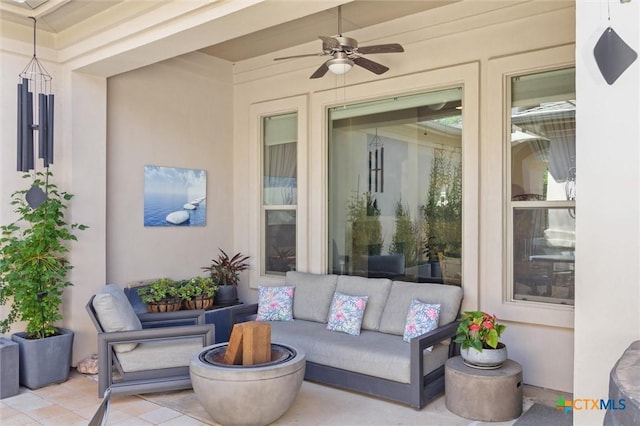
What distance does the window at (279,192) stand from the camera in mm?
5938

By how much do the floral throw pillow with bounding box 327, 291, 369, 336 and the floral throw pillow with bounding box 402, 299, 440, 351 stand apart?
47 centimetres

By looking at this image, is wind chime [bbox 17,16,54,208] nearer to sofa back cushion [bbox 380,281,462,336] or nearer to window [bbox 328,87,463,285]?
window [bbox 328,87,463,285]

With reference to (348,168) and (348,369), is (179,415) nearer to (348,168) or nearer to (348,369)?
(348,369)

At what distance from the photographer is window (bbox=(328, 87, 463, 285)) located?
4.81 m

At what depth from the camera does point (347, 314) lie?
463 centimetres

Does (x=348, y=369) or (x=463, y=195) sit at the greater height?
(x=463, y=195)

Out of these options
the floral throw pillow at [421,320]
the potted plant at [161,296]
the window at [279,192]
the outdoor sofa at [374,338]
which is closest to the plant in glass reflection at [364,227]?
the outdoor sofa at [374,338]

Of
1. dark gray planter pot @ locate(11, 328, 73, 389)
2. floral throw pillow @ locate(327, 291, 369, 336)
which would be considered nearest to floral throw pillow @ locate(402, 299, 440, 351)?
floral throw pillow @ locate(327, 291, 369, 336)

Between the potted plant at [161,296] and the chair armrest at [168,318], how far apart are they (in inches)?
9.0

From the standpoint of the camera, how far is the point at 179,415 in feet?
12.2

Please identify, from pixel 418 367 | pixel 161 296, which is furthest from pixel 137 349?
pixel 418 367

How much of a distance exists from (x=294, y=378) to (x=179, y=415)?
981mm

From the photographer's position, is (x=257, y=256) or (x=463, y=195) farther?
(x=257, y=256)

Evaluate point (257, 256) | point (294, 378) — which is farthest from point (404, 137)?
point (294, 378)
